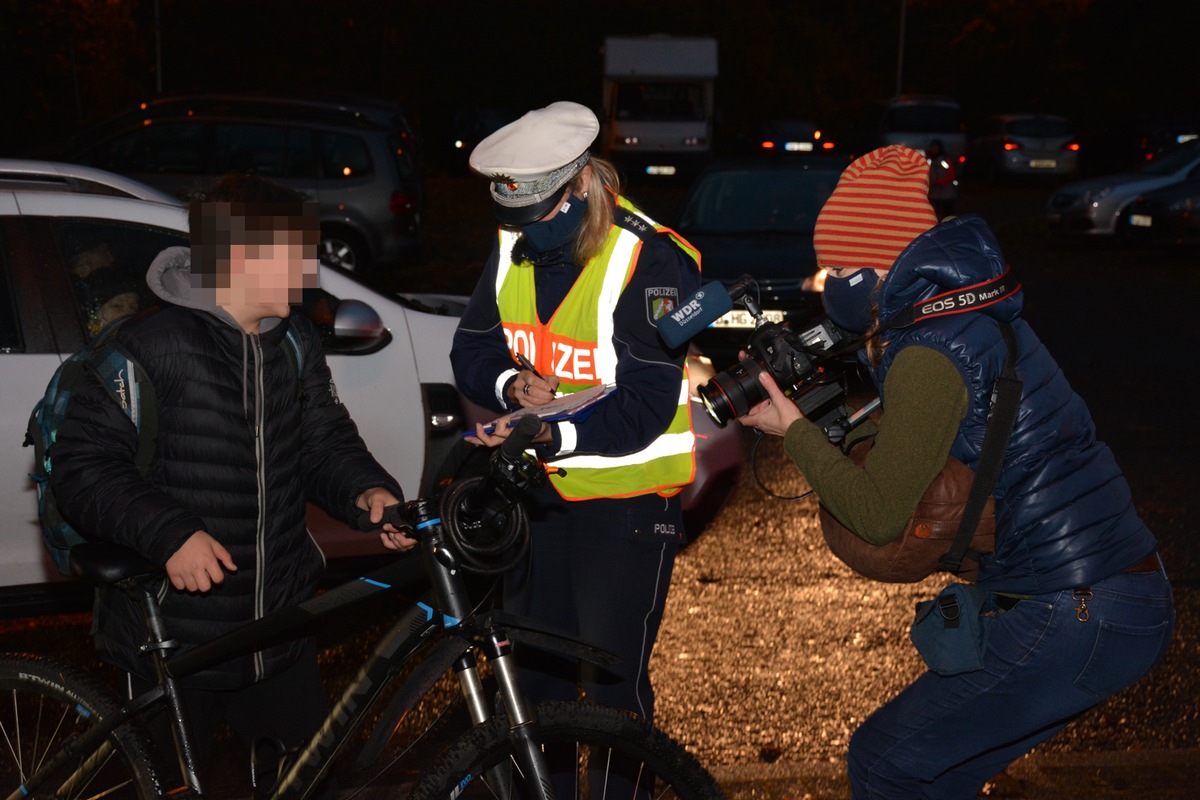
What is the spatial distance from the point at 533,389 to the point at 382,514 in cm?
46

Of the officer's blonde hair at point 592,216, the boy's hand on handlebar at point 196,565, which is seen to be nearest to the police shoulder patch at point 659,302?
the officer's blonde hair at point 592,216

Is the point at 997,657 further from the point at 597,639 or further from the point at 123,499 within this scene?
the point at 123,499

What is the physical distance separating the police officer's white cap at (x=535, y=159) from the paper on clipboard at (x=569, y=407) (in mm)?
443

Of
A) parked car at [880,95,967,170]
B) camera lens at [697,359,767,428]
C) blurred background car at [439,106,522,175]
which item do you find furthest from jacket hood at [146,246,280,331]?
blurred background car at [439,106,522,175]

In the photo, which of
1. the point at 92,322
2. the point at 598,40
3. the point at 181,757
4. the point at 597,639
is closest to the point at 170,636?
the point at 181,757

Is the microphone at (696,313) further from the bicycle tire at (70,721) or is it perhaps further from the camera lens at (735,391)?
the bicycle tire at (70,721)

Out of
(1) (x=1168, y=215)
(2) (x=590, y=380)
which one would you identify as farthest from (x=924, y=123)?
(2) (x=590, y=380)

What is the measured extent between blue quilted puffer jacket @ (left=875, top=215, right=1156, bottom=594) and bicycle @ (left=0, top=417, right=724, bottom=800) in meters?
0.75

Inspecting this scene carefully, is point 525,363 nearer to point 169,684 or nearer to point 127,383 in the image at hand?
point 127,383

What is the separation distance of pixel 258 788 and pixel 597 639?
2.79 ft

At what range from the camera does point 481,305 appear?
11.4ft

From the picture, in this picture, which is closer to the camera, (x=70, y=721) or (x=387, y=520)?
(x=387, y=520)

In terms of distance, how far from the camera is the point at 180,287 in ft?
9.53

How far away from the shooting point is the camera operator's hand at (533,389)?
312 centimetres
